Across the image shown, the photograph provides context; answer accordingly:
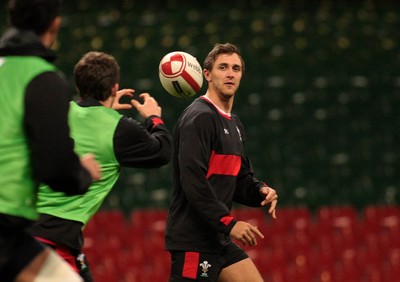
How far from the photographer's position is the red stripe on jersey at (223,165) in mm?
4504

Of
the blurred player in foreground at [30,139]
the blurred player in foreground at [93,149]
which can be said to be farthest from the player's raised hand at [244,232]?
the blurred player in foreground at [30,139]

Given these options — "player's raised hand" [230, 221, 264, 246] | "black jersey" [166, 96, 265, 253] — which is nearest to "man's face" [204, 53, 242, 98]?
"black jersey" [166, 96, 265, 253]

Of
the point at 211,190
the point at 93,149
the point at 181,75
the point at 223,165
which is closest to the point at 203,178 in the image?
the point at 211,190

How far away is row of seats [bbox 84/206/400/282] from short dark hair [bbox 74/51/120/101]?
13.0 feet

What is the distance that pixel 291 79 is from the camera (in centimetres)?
1261

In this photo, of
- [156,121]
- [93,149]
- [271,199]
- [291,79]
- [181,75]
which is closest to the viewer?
[93,149]

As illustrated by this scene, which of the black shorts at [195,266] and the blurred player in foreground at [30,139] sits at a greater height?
the blurred player in foreground at [30,139]

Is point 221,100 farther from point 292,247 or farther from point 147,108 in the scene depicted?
point 292,247

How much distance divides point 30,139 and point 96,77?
1388 millimetres

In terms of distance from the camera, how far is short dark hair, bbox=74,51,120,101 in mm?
4215

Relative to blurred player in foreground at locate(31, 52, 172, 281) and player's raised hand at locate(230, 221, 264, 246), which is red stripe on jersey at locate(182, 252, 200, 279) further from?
blurred player in foreground at locate(31, 52, 172, 281)

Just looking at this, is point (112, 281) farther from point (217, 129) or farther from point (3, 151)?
point (3, 151)

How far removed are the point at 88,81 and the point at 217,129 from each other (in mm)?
735

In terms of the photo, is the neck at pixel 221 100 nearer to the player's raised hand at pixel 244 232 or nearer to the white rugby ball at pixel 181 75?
the white rugby ball at pixel 181 75
